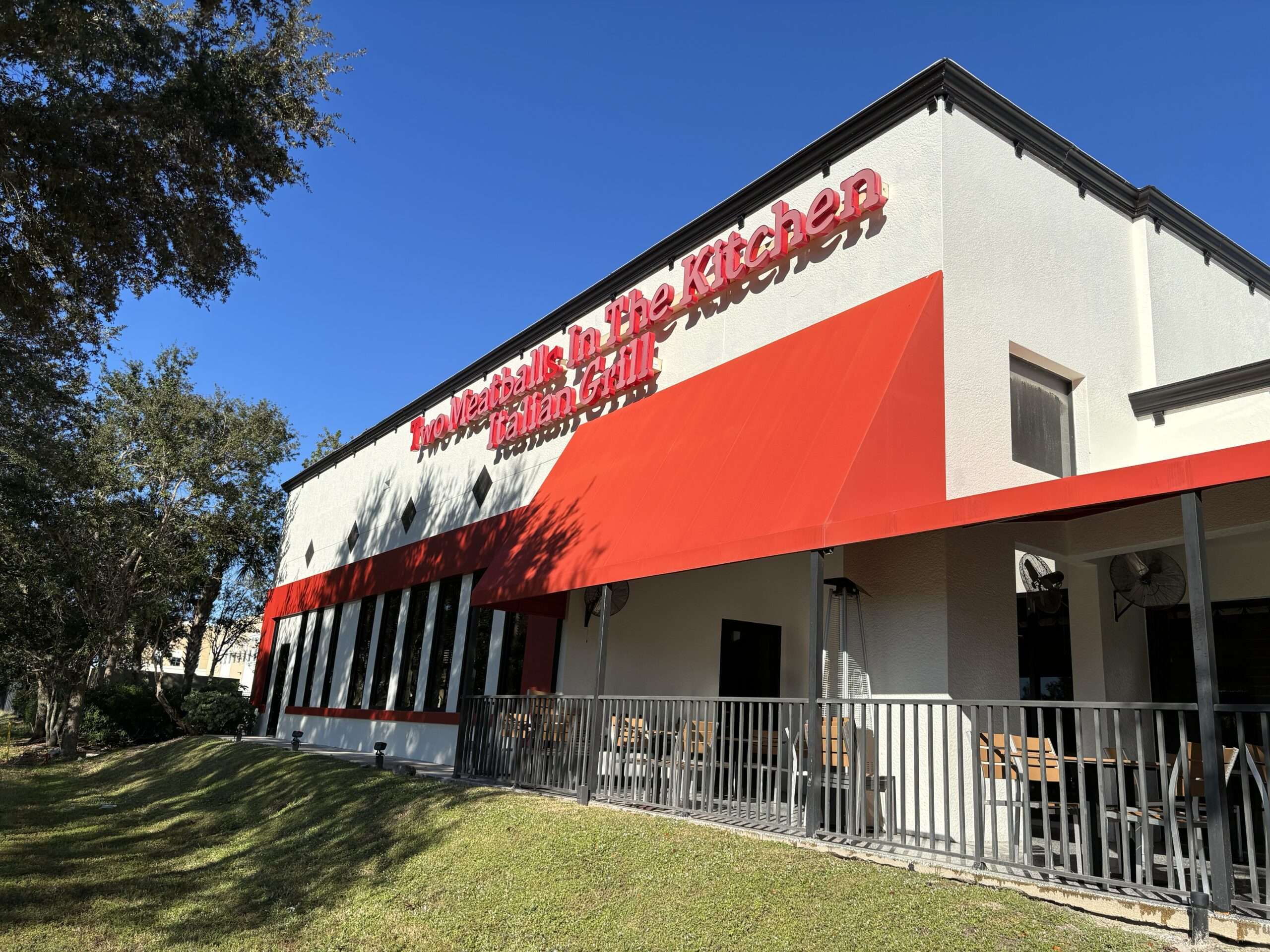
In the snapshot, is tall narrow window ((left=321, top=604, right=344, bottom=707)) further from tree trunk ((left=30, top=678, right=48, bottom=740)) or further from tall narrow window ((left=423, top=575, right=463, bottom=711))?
tree trunk ((left=30, top=678, right=48, bottom=740))

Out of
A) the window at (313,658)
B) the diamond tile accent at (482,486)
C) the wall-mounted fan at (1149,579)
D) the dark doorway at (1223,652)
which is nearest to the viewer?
the wall-mounted fan at (1149,579)

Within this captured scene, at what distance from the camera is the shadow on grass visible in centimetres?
859

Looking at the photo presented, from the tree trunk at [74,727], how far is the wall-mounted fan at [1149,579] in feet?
76.7

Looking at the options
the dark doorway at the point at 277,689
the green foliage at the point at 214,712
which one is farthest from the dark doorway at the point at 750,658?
the green foliage at the point at 214,712

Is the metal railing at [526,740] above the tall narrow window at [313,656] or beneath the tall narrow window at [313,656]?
beneath

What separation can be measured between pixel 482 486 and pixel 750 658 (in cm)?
645

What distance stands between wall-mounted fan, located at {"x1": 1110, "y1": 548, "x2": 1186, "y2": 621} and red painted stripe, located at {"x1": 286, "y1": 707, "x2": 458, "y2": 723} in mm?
10302

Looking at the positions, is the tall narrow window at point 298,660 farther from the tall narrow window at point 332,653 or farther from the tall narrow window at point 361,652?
the tall narrow window at point 361,652

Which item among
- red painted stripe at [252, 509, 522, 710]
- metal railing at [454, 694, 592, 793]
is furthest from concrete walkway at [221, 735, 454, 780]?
red painted stripe at [252, 509, 522, 710]

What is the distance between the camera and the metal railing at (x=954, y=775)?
230 inches

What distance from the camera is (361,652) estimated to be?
2097 centimetres

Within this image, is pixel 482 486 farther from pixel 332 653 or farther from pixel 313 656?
pixel 313 656

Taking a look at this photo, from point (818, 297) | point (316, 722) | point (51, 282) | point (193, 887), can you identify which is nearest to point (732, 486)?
point (818, 297)

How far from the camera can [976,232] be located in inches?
389
